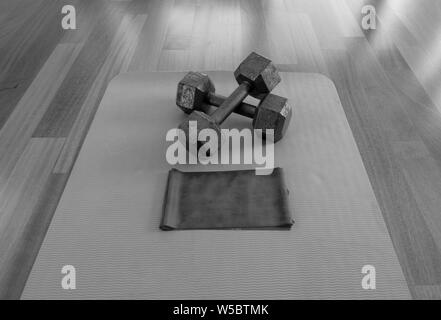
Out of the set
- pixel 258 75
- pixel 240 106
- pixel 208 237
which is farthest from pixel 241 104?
pixel 208 237

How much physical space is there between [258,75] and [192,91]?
8.8 inches

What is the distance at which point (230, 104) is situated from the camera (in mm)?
1286

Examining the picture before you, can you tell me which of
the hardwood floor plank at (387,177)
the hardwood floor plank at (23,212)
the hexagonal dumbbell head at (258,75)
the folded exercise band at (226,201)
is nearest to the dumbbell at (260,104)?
the hexagonal dumbbell head at (258,75)

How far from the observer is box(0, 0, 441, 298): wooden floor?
3.88 feet

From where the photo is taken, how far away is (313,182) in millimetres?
1199

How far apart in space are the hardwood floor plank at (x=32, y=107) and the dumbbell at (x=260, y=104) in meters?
0.62

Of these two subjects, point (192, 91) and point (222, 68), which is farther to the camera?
point (222, 68)

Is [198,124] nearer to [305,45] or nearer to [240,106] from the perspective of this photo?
[240,106]

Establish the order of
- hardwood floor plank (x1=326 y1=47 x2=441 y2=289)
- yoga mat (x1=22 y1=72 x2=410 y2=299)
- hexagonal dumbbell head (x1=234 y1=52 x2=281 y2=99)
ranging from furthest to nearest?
hexagonal dumbbell head (x1=234 y1=52 x2=281 y2=99), hardwood floor plank (x1=326 y1=47 x2=441 y2=289), yoga mat (x1=22 y1=72 x2=410 y2=299)

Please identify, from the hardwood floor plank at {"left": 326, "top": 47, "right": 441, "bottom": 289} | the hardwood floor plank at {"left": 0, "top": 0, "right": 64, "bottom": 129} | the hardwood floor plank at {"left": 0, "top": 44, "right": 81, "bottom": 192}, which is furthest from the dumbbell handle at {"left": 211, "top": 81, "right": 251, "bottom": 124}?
the hardwood floor plank at {"left": 0, "top": 0, "right": 64, "bottom": 129}

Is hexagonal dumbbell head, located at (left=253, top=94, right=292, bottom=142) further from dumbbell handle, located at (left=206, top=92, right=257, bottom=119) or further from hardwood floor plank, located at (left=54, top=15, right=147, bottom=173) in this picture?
hardwood floor plank, located at (left=54, top=15, right=147, bottom=173)

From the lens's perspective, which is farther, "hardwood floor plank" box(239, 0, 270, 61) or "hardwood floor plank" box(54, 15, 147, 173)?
"hardwood floor plank" box(239, 0, 270, 61)

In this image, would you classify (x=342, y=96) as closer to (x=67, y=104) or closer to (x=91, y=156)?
(x=91, y=156)

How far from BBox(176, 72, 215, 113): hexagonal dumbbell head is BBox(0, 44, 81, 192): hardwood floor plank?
60cm
